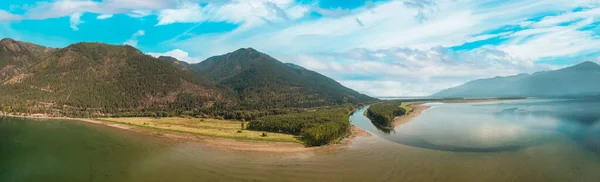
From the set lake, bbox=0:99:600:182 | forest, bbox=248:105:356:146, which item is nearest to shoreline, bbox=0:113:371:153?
forest, bbox=248:105:356:146

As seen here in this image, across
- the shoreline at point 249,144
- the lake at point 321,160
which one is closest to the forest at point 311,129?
the shoreline at point 249,144

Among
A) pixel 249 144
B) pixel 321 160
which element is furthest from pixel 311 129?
pixel 321 160

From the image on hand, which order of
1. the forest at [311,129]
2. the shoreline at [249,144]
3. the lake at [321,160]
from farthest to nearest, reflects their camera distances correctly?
the forest at [311,129] → the shoreline at [249,144] → the lake at [321,160]

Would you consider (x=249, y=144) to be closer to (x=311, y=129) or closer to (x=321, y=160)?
(x=311, y=129)

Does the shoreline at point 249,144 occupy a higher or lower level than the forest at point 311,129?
lower

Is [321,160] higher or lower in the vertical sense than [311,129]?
lower

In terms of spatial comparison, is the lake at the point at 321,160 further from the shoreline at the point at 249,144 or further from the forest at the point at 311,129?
the forest at the point at 311,129

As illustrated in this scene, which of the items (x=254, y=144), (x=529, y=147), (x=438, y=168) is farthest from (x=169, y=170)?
(x=529, y=147)

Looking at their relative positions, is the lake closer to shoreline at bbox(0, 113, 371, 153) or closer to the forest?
shoreline at bbox(0, 113, 371, 153)

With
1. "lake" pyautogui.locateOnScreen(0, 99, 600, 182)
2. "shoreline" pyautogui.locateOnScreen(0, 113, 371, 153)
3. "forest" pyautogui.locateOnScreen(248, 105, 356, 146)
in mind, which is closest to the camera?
"lake" pyautogui.locateOnScreen(0, 99, 600, 182)
